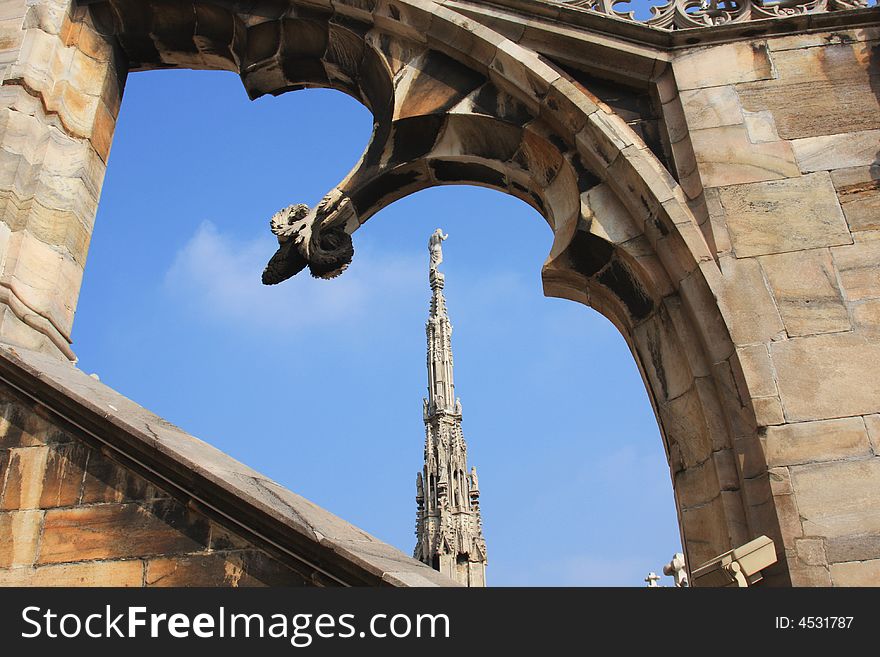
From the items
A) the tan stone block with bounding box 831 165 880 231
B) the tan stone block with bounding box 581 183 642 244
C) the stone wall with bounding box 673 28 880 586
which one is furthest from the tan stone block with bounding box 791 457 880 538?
the tan stone block with bounding box 581 183 642 244

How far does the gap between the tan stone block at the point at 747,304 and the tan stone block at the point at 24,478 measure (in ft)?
9.29

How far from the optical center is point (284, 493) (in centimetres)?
349

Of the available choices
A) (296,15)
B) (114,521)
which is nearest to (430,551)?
(296,15)

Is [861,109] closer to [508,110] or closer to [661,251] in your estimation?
[661,251]

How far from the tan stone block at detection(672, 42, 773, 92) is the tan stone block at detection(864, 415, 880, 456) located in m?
1.89

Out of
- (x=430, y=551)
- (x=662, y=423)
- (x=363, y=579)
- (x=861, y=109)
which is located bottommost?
(x=363, y=579)

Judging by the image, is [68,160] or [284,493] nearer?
[284,493]

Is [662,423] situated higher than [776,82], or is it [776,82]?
[776,82]

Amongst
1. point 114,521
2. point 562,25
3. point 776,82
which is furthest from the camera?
point 562,25

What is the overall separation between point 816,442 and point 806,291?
71cm

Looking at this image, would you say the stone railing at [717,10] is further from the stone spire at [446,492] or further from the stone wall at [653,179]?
the stone spire at [446,492]

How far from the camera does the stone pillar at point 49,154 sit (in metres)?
4.87

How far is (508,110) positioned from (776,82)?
1.39m

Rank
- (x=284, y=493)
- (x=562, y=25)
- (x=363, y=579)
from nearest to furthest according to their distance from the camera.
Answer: (x=363, y=579) < (x=284, y=493) < (x=562, y=25)
